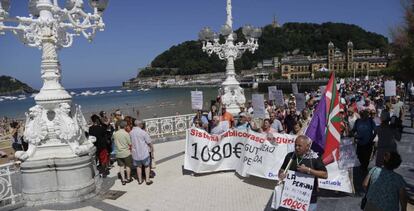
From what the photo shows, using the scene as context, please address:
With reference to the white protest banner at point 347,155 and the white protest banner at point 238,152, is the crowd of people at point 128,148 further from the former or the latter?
the white protest banner at point 347,155

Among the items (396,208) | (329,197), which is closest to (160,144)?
(329,197)

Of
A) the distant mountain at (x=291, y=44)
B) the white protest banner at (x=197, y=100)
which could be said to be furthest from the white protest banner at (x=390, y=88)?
the distant mountain at (x=291, y=44)

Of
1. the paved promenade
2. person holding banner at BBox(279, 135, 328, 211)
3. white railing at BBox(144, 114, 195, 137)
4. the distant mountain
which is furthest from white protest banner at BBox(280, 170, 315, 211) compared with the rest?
the distant mountain

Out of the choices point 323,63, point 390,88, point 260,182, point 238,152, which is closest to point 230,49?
point 390,88

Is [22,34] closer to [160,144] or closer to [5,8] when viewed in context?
[5,8]

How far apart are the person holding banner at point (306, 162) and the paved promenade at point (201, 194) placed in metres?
1.79

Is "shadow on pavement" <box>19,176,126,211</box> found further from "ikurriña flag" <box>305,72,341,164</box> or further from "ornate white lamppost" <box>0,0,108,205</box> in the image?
"ikurriña flag" <box>305,72,341,164</box>

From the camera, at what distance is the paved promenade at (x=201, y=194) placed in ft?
21.5

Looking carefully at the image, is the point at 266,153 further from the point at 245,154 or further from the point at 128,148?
the point at 128,148

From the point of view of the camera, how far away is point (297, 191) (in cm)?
434

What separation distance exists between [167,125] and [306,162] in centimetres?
1142

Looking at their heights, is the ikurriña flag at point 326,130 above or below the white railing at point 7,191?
above

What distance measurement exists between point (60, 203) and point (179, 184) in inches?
106

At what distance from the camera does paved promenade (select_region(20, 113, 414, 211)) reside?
258 inches
